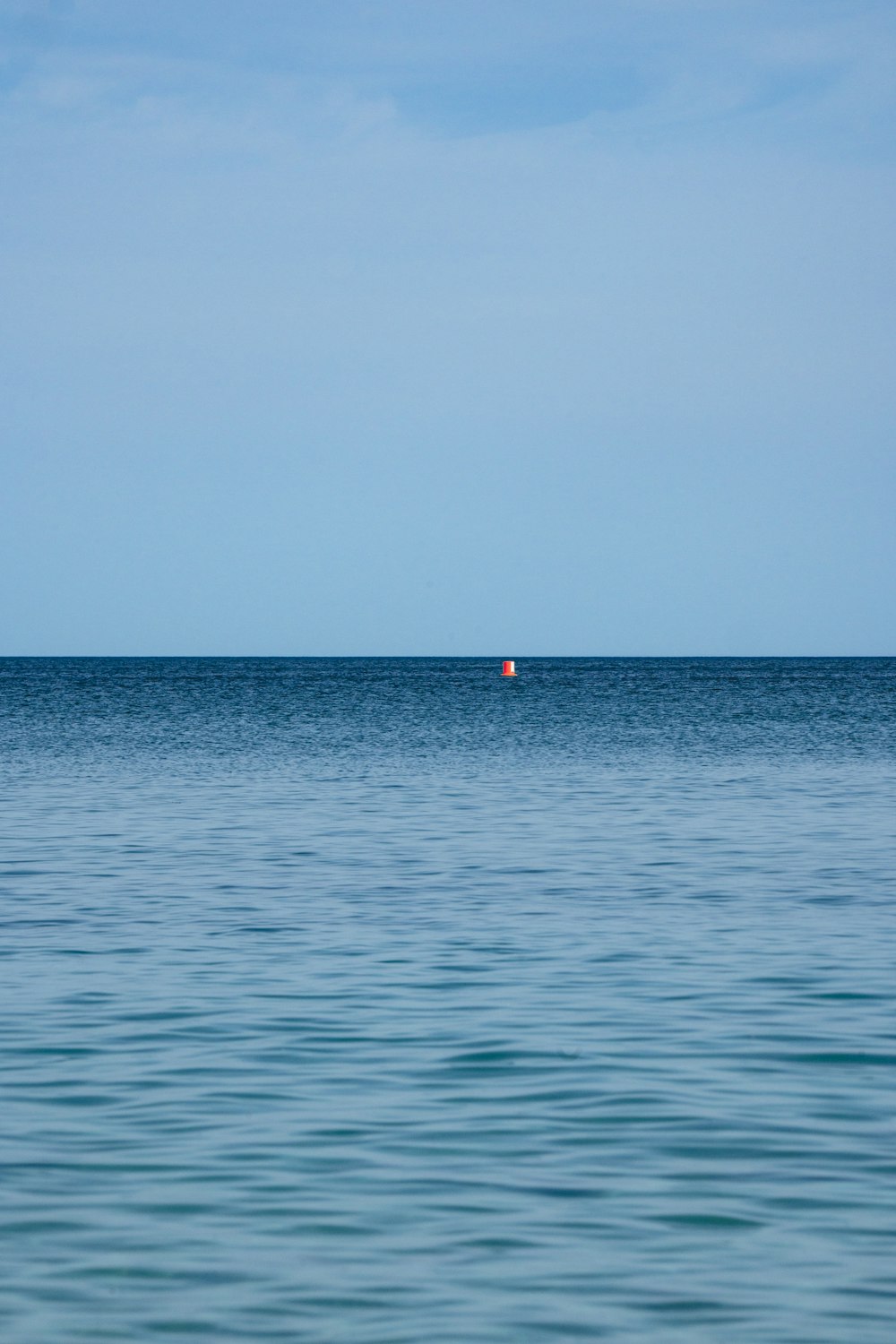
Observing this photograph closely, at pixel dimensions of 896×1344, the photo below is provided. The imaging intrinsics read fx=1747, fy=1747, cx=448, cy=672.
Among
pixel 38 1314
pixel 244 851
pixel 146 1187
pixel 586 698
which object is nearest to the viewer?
pixel 38 1314

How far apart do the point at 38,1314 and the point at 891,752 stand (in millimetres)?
40471

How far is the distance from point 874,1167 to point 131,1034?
5188mm

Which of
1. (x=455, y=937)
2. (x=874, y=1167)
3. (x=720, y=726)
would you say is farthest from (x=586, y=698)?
(x=874, y=1167)

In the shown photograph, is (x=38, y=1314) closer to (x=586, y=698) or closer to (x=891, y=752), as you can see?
(x=891, y=752)

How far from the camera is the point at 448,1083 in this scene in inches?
415

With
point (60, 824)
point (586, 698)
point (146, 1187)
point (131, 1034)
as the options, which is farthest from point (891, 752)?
point (586, 698)

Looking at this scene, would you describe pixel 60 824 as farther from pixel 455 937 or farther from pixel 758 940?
pixel 758 940

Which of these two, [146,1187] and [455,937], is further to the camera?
[455,937]

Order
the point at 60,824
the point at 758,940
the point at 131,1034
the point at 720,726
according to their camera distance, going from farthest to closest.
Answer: the point at 720,726 → the point at 60,824 → the point at 758,940 → the point at 131,1034

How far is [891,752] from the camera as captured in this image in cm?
4531

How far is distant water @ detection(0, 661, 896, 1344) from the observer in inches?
288

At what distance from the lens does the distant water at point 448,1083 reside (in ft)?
24.0

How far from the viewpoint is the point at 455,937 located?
1586cm

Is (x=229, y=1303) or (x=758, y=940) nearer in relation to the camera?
(x=229, y=1303)
